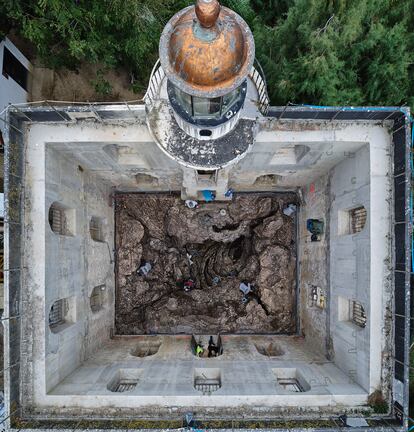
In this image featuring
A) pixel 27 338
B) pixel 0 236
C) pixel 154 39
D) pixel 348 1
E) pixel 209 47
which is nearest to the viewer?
pixel 209 47

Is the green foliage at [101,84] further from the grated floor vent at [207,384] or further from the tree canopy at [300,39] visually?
the grated floor vent at [207,384]

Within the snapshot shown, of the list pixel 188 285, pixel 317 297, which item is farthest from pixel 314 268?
pixel 188 285

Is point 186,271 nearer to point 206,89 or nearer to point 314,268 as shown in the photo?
point 314,268

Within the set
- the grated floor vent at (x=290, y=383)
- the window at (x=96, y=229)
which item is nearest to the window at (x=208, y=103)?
the window at (x=96, y=229)

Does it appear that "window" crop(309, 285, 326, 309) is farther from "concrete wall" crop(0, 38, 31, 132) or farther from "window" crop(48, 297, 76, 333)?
"concrete wall" crop(0, 38, 31, 132)

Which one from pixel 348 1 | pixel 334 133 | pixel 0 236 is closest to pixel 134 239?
pixel 0 236

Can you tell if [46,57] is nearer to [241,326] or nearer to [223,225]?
[223,225]

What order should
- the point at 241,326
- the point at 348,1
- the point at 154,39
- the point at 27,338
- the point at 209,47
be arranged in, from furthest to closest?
the point at 241,326
the point at 154,39
the point at 348,1
the point at 27,338
the point at 209,47
